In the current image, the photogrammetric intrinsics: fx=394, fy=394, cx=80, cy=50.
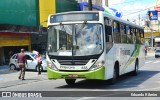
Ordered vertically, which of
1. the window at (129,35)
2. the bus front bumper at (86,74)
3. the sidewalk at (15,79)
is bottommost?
the sidewalk at (15,79)

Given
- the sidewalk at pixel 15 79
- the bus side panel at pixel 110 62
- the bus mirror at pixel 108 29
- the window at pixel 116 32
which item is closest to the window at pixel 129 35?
the window at pixel 116 32

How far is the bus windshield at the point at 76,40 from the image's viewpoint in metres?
15.8

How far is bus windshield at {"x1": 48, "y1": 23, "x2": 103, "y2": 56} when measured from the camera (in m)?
15.8

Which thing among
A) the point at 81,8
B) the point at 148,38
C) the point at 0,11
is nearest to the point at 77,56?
the point at 0,11

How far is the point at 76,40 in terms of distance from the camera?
52.2 ft

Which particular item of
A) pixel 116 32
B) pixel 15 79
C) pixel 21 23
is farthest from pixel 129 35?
pixel 21 23

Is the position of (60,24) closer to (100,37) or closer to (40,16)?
(100,37)

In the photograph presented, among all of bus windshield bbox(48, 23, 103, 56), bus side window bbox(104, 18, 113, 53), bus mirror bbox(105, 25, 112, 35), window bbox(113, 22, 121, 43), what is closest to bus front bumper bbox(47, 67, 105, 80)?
bus windshield bbox(48, 23, 103, 56)

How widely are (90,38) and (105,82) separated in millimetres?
3142

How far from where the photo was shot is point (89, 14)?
1614 cm

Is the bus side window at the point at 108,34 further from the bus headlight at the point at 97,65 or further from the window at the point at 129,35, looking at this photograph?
the window at the point at 129,35

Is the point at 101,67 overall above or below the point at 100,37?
below

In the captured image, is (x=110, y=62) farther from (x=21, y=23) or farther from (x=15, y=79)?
(x=21, y=23)

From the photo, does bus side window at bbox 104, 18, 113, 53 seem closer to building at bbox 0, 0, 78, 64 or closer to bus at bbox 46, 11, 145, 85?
bus at bbox 46, 11, 145, 85
